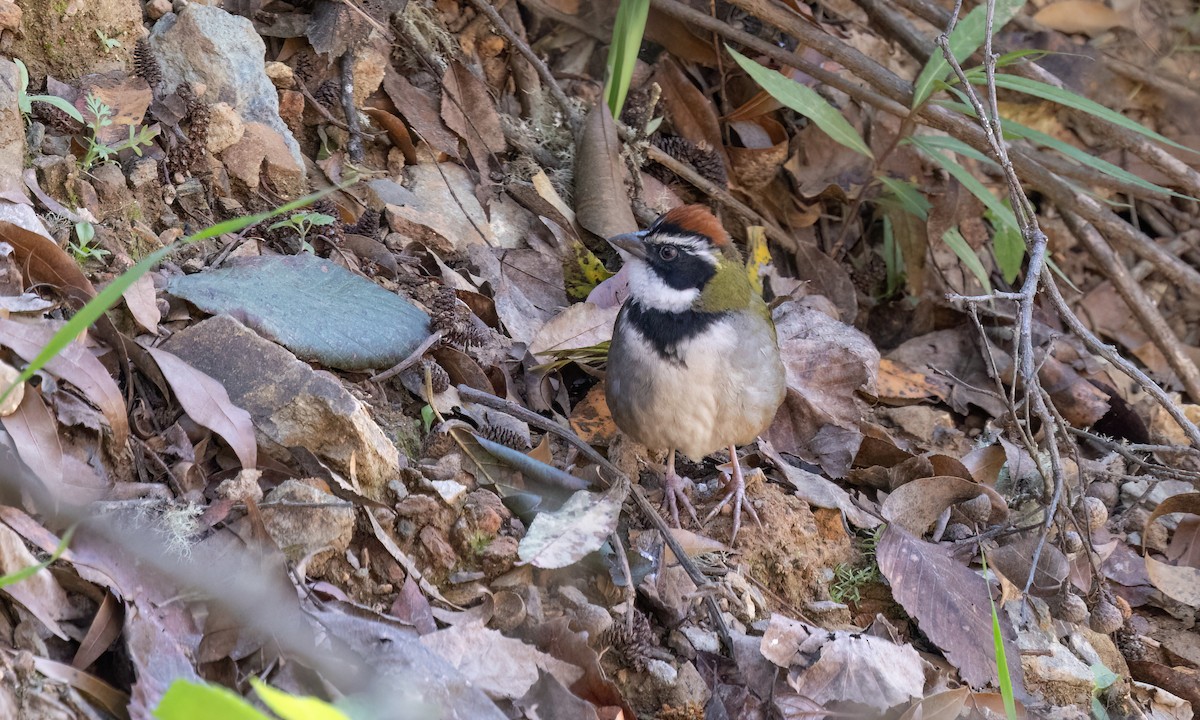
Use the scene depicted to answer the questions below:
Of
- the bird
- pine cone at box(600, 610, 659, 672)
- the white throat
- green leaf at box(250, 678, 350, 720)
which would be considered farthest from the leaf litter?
green leaf at box(250, 678, 350, 720)

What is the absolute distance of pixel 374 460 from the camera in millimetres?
3146

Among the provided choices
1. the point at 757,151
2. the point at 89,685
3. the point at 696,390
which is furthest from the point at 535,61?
the point at 89,685

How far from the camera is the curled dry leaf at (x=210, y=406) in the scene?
294 centimetres

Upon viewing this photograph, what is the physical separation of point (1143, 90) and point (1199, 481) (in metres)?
3.55

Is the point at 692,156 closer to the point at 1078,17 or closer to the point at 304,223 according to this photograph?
the point at 304,223

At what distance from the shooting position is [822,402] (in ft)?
15.0

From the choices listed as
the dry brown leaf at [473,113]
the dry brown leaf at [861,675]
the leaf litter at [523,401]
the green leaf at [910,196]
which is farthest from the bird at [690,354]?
the green leaf at [910,196]

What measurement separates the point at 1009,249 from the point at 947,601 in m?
2.66

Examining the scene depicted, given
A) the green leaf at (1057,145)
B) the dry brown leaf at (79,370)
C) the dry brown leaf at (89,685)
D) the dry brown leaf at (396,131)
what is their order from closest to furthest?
the dry brown leaf at (89,685) < the dry brown leaf at (79,370) < the dry brown leaf at (396,131) < the green leaf at (1057,145)

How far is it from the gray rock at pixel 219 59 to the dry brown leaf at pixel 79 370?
1.50 m

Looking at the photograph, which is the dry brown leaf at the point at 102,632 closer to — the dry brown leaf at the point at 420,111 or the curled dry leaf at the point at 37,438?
the curled dry leaf at the point at 37,438

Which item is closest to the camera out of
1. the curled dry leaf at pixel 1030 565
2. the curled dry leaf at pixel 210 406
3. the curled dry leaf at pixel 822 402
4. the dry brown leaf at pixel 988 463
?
the curled dry leaf at pixel 210 406

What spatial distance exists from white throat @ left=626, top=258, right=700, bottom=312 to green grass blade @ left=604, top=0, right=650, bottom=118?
1362 mm

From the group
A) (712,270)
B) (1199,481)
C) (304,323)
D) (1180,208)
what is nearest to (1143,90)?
(1180,208)
